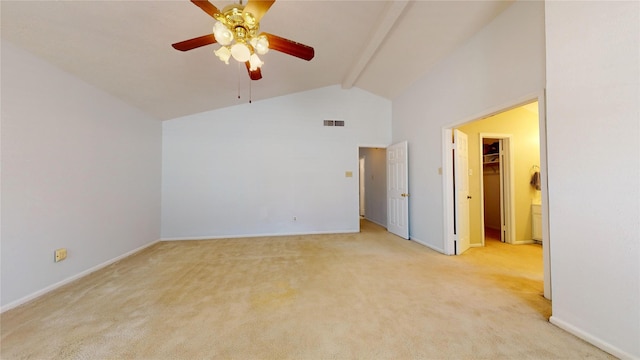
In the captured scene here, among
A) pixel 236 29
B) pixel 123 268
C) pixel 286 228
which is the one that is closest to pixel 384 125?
pixel 286 228

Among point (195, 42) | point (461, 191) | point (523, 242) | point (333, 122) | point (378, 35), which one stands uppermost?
point (378, 35)

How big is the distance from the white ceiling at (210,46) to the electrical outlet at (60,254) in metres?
1.97

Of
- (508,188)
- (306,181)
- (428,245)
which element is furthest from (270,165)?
(508,188)

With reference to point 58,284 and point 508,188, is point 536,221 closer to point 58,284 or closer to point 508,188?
point 508,188

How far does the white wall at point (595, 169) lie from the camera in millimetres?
1323

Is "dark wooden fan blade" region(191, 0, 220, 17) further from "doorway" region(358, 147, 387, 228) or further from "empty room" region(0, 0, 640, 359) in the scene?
"doorway" region(358, 147, 387, 228)

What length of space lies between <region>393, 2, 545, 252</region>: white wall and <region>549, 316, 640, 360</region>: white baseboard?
6.13 ft

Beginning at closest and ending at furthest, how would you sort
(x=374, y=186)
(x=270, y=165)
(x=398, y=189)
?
(x=398, y=189) → (x=270, y=165) → (x=374, y=186)

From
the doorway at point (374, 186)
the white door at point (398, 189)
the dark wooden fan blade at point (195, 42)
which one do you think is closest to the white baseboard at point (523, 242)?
the white door at point (398, 189)

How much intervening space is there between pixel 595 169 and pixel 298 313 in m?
2.36

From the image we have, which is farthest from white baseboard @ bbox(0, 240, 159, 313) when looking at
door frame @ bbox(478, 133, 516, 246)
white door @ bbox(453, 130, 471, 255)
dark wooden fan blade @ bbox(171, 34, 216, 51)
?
door frame @ bbox(478, 133, 516, 246)

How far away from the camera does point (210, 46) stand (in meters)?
2.74

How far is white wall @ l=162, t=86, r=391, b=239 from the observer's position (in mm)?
4527

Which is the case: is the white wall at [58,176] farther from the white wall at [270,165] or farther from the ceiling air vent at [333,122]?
the ceiling air vent at [333,122]
